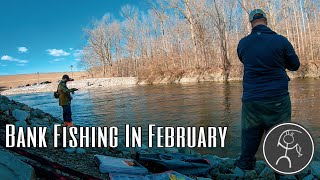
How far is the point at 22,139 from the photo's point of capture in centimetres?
549

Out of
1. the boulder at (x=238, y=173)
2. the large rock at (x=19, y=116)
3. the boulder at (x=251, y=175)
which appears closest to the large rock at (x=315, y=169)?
the boulder at (x=251, y=175)

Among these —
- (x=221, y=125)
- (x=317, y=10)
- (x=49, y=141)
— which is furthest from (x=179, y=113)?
(x=317, y=10)

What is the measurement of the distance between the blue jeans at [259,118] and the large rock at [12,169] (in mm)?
2263

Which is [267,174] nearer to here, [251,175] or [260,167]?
[251,175]

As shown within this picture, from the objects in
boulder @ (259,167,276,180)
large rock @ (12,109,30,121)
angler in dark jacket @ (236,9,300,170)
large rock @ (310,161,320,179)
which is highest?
angler in dark jacket @ (236,9,300,170)

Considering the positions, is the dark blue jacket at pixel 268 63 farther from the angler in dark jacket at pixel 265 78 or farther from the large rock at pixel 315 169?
the large rock at pixel 315 169

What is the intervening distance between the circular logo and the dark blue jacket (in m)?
0.39

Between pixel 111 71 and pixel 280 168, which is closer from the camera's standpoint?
pixel 280 168

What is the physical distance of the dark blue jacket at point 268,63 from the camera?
3.43 meters

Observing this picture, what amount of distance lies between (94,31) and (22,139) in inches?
2898

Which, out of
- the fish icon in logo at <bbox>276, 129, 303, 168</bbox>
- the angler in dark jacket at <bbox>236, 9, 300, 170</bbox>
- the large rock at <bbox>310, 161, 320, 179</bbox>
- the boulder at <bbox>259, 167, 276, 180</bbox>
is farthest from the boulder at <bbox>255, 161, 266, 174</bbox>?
the fish icon in logo at <bbox>276, 129, 303, 168</bbox>

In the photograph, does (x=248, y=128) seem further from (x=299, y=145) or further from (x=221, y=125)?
(x=221, y=125)

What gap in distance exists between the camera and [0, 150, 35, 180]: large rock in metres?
2.88

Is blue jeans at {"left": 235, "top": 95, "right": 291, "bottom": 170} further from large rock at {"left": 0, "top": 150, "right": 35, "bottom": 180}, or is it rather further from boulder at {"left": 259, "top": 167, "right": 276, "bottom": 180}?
large rock at {"left": 0, "top": 150, "right": 35, "bottom": 180}
